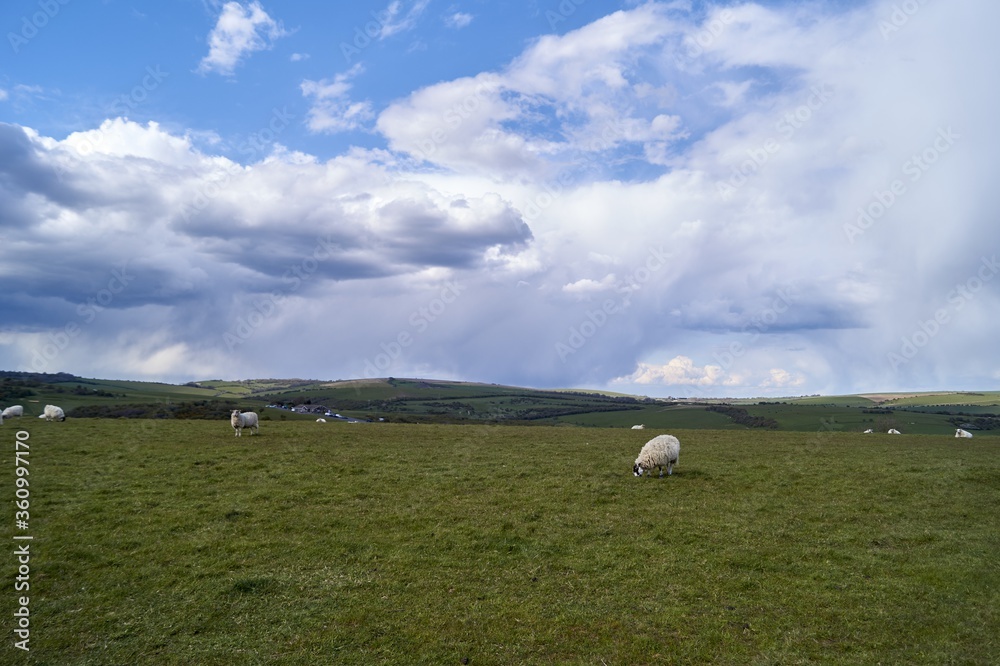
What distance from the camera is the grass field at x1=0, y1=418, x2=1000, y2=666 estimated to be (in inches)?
384

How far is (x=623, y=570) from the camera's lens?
13078mm

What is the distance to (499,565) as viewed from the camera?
13438 mm

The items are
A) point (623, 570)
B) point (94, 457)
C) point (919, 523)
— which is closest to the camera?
point (623, 570)

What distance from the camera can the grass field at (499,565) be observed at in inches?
384

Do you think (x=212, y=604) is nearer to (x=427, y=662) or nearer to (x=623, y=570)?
(x=427, y=662)

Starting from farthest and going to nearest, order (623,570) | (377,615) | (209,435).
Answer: (209,435)
(623,570)
(377,615)

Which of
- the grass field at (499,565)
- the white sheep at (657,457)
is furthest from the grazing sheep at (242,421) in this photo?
the white sheep at (657,457)

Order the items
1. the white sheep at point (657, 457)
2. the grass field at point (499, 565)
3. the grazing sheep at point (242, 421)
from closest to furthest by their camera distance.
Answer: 1. the grass field at point (499, 565)
2. the white sheep at point (657, 457)
3. the grazing sheep at point (242, 421)

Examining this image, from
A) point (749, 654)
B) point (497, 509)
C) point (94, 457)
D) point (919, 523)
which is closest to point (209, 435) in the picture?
point (94, 457)

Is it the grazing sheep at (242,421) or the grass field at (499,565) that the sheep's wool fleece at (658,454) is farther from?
the grazing sheep at (242,421)

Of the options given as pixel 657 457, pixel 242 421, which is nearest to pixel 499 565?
pixel 657 457

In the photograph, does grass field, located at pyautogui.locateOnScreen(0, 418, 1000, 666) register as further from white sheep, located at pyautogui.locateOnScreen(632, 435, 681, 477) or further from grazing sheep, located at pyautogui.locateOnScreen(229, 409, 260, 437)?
grazing sheep, located at pyautogui.locateOnScreen(229, 409, 260, 437)

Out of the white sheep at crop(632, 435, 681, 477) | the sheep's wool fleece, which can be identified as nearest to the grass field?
the white sheep at crop(632, 435, 681, 477)

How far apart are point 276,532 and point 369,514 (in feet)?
9.65
